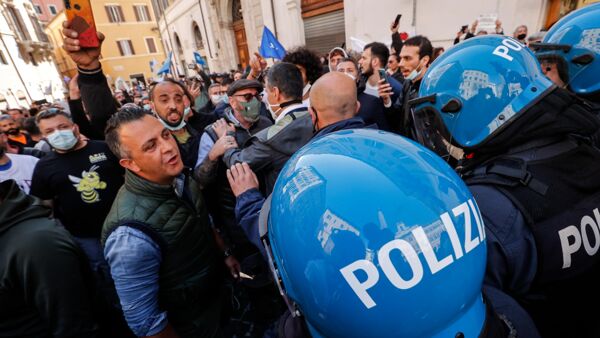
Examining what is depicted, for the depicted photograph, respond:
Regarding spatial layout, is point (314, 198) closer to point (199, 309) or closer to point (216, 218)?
point (199, 309)

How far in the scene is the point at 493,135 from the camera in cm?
117

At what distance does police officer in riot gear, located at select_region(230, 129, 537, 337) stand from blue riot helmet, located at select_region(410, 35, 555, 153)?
0.71 m

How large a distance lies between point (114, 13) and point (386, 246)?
4317 cm

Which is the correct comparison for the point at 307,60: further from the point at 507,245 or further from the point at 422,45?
the point at 507,245

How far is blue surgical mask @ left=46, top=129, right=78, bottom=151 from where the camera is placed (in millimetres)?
A: 2477

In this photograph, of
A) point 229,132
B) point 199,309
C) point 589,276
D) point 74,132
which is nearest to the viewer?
point 589,276

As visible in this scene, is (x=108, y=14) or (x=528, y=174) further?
(x=108, y=14)

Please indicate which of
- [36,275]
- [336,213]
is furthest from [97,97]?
[336,213]

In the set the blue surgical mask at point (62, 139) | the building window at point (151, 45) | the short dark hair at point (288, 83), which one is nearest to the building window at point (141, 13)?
the building window at point (151, 45)

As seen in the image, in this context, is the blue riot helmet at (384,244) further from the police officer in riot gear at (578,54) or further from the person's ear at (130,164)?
the police officer in riot gear at (578,54)

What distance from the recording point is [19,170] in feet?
9.41

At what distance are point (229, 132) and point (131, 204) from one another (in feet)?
3.23

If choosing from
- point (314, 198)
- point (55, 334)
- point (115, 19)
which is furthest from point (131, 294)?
point (115, 19)

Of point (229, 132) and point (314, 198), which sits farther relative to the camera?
point (229, 132)
